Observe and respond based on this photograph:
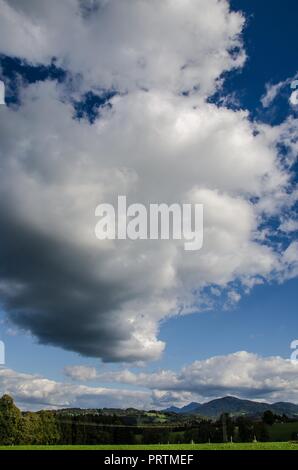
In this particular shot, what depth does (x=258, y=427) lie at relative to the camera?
199 metres

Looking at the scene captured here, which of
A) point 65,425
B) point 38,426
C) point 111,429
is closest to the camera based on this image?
point 38,426

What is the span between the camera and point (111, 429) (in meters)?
194
